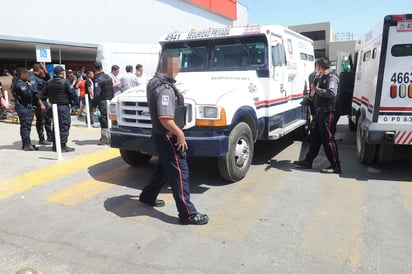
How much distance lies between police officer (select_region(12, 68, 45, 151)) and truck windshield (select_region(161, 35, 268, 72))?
10.6ft

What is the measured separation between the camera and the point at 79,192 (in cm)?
532

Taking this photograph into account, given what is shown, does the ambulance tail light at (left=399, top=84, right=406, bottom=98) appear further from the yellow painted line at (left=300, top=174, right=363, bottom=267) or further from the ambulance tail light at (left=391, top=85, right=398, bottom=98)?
the yellow painted line at (left=300, top=174, right=363, bottom=267)

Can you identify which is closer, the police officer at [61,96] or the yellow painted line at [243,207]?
the yellow painted line at [243,207]

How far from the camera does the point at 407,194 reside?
5113mm

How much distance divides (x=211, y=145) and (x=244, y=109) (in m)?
0.91

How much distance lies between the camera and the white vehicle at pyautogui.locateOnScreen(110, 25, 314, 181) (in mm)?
4977

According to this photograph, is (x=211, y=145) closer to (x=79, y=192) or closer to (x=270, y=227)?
(x=270, y=227)

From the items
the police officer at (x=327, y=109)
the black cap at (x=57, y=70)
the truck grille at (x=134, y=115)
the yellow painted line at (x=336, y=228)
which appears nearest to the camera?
the yellow painted line at (x=336, y=228)

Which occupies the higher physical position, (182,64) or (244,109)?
(182,64)

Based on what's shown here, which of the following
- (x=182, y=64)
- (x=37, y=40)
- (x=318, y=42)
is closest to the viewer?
(x=182, y=64)

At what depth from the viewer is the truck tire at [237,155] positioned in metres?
5.25

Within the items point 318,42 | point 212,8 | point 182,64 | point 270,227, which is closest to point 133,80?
point 182,64

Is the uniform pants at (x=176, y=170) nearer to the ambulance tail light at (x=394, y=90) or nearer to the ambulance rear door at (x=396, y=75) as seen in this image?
the ambulance rear door at (x=396, y=75)

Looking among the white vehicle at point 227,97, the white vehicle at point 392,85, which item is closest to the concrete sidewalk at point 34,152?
the white vehicle at point 227,97
